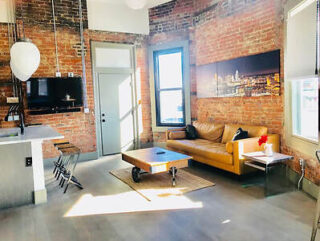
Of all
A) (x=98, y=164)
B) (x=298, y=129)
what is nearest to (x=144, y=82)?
(x=98, y=164)

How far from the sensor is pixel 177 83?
23.0ft

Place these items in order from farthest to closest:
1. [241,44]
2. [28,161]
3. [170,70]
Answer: [170,70] → [241,44] → [28,161]

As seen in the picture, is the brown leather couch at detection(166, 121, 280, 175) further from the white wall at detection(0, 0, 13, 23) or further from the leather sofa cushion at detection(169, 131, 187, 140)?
the white wall at detection(0, 0, 13, 23)

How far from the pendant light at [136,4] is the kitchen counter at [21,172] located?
14.2 feet

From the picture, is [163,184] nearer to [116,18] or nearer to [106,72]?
[106,72]

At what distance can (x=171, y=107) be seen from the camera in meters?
7.18

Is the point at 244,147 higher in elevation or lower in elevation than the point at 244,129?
lower

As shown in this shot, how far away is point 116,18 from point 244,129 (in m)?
4.14

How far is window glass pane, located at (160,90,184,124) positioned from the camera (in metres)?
7.05

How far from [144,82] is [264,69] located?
337 cm

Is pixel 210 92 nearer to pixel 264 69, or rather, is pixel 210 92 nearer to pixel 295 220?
pixel 264 69

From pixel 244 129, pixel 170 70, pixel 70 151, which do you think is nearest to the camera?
pixel 70 151

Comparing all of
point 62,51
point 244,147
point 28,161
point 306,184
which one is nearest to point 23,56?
point 28,161

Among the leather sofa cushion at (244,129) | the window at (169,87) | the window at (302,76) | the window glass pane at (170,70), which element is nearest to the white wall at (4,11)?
the window at (169,87)
